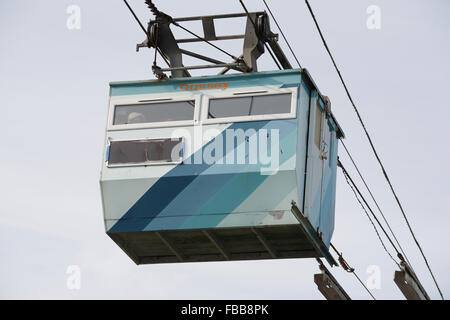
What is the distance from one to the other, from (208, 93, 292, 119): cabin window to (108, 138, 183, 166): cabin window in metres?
0.87

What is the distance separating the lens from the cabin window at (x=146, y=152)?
21.8 metres

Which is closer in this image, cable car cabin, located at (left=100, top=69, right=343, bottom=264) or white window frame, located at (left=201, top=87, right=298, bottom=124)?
cable car cabin, located at (left=100, top=69, right=343, bottom=264)

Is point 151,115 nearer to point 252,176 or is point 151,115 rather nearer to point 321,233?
point 252,176

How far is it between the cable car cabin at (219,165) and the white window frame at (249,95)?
2 cm

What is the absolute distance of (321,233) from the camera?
74.8ft

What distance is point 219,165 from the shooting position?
21516mm

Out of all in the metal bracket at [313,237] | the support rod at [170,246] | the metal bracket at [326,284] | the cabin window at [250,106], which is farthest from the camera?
the metal bracket at [326,284]

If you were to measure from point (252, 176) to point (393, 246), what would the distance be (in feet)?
14.2

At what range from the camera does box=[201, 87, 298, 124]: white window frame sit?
21.6 meters

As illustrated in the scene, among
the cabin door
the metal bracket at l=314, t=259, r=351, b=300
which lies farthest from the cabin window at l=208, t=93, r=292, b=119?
the metal bracket at l=314, t=259, r=351, b=300

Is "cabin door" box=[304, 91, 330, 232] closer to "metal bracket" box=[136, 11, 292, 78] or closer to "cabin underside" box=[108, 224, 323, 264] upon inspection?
"cabin underside" box=[108, 224, 323, 264]

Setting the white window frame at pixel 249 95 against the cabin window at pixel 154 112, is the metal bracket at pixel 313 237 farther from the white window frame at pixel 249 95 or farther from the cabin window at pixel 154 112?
the cabin window at pixel 154 112

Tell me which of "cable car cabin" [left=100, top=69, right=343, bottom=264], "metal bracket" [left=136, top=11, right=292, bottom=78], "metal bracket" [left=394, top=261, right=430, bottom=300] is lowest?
"metal bracket" [left=394, top=261, right=430, bottom=300]

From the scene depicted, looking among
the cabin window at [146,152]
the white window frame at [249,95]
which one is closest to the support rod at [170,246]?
the cabin window at [146,152]
